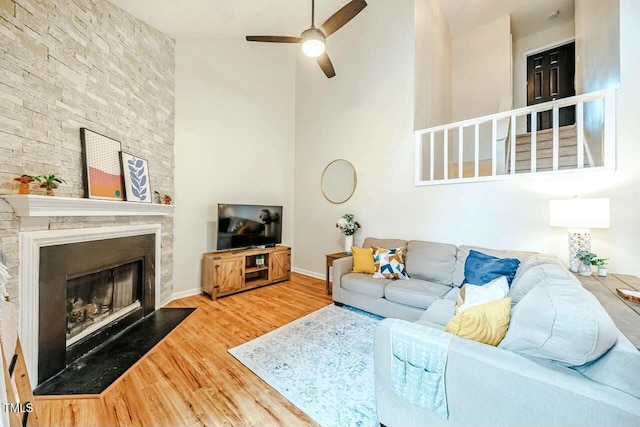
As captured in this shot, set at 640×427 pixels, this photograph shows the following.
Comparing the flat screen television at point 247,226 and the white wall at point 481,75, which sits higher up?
the white wall at point 481,75

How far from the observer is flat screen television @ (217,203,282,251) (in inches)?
148

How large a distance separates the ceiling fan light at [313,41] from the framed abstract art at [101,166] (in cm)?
213

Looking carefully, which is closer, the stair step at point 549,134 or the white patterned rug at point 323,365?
the white patterned rug at point 323,365

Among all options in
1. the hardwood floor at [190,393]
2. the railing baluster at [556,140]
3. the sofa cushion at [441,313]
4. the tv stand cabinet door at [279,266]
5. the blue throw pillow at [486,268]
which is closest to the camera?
the hardwood floor at [190,393]

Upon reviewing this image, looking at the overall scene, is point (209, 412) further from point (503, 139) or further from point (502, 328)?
point (503, 139)

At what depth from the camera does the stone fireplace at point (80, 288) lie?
69.8 inches

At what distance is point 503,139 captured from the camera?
155 inches

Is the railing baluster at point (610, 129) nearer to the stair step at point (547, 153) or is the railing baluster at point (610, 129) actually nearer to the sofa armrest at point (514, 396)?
the stair step at point (547, 153)

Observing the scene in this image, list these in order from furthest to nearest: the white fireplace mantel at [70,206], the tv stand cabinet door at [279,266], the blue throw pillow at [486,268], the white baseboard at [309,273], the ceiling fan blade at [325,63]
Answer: the white baseboard at [309,273] → the tv stand cabinet door at [279,266] → the ceiling fan blade at [325,63] → the blue throw pillow at [486,268] → the white fireplace mantel at [70,206]

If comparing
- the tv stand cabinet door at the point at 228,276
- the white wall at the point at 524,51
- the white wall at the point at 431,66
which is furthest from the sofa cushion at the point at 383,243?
the white wall at the point at 524,51

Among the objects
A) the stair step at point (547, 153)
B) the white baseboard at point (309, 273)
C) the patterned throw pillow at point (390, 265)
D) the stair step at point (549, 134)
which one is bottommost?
the white baseboard at point (309, 273)

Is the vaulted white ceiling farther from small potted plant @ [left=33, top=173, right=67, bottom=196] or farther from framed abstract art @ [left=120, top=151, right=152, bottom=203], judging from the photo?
small potted plant @ [left=33, top=173, right=67, bottom=196]

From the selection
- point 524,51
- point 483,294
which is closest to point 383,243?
point 483,294

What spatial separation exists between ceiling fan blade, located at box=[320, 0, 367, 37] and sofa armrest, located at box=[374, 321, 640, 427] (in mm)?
2752
